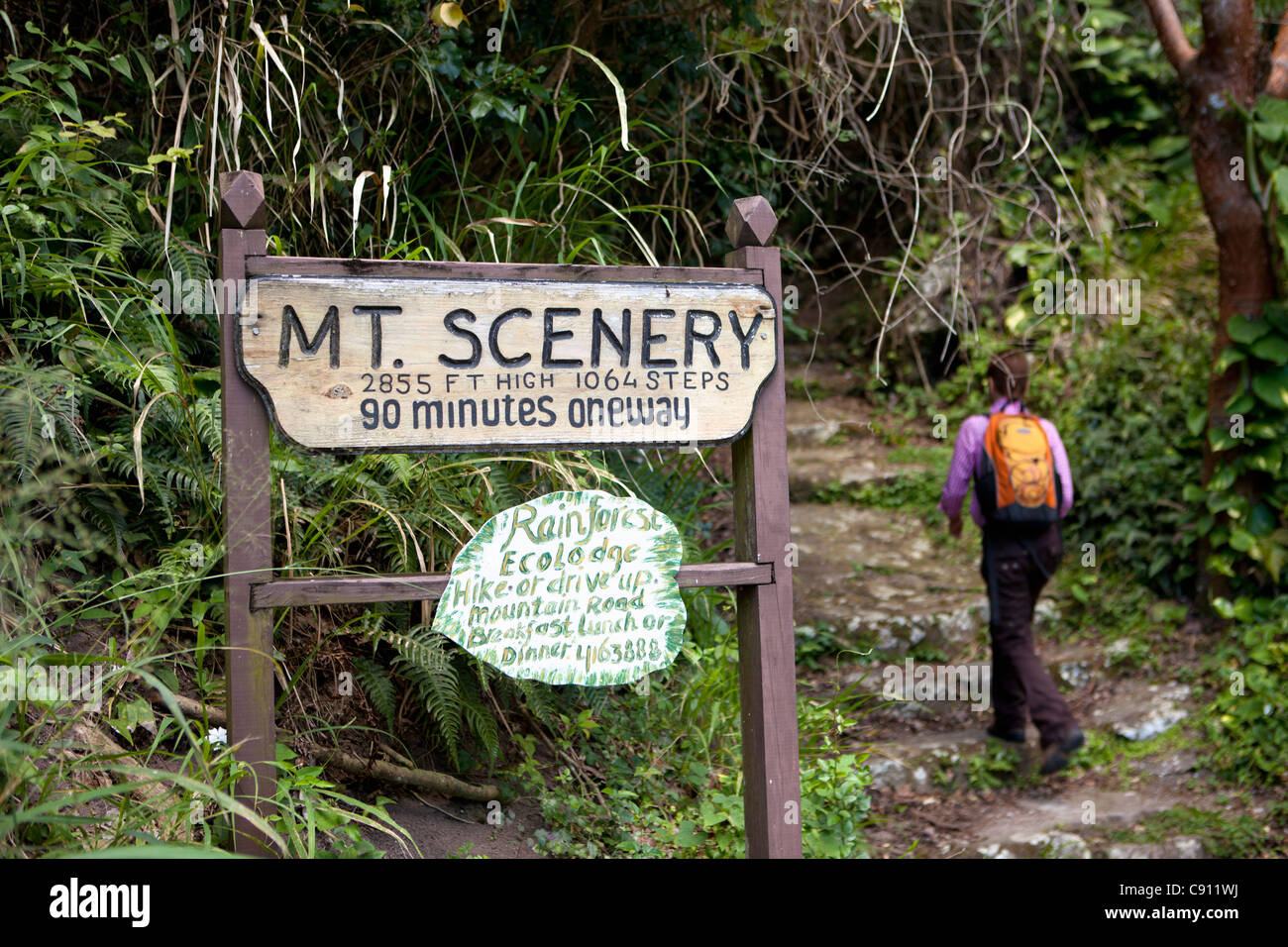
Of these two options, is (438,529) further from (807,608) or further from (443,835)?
(807,608)

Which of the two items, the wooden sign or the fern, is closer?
the wooden sign

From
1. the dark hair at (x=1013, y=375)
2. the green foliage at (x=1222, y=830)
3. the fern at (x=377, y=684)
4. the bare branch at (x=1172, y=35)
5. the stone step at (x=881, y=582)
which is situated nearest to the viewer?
the fern at (x=377, y=684)

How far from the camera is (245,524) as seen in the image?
79.4 inches

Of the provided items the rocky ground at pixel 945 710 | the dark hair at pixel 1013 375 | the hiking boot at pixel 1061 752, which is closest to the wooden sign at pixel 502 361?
the rocky ground at pixel 945 710

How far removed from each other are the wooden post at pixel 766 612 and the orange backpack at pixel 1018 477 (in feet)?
5.88

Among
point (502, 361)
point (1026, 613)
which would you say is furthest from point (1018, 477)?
point (502, 361)

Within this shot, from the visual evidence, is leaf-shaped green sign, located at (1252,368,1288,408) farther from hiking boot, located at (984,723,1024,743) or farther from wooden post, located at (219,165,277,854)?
wooden post, located at (219,165,277,854)

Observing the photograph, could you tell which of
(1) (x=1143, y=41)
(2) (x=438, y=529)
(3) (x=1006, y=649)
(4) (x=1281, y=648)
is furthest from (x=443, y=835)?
(1) (x=1143, y=41)

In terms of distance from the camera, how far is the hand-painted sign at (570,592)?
216 centimetres

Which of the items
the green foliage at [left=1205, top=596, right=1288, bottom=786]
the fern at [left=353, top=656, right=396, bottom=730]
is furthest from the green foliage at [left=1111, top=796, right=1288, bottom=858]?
the fern at [left=353, top=656, right=396, bottom=730]

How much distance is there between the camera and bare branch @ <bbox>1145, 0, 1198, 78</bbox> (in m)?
4.43

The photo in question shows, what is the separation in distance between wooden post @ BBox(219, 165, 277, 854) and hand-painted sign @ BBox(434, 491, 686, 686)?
0.38 m

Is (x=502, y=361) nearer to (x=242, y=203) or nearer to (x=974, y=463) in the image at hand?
(x=242, y=203)

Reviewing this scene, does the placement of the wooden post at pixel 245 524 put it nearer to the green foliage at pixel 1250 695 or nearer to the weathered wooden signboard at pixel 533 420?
the weathered wooden signboard at pixel 533 420
